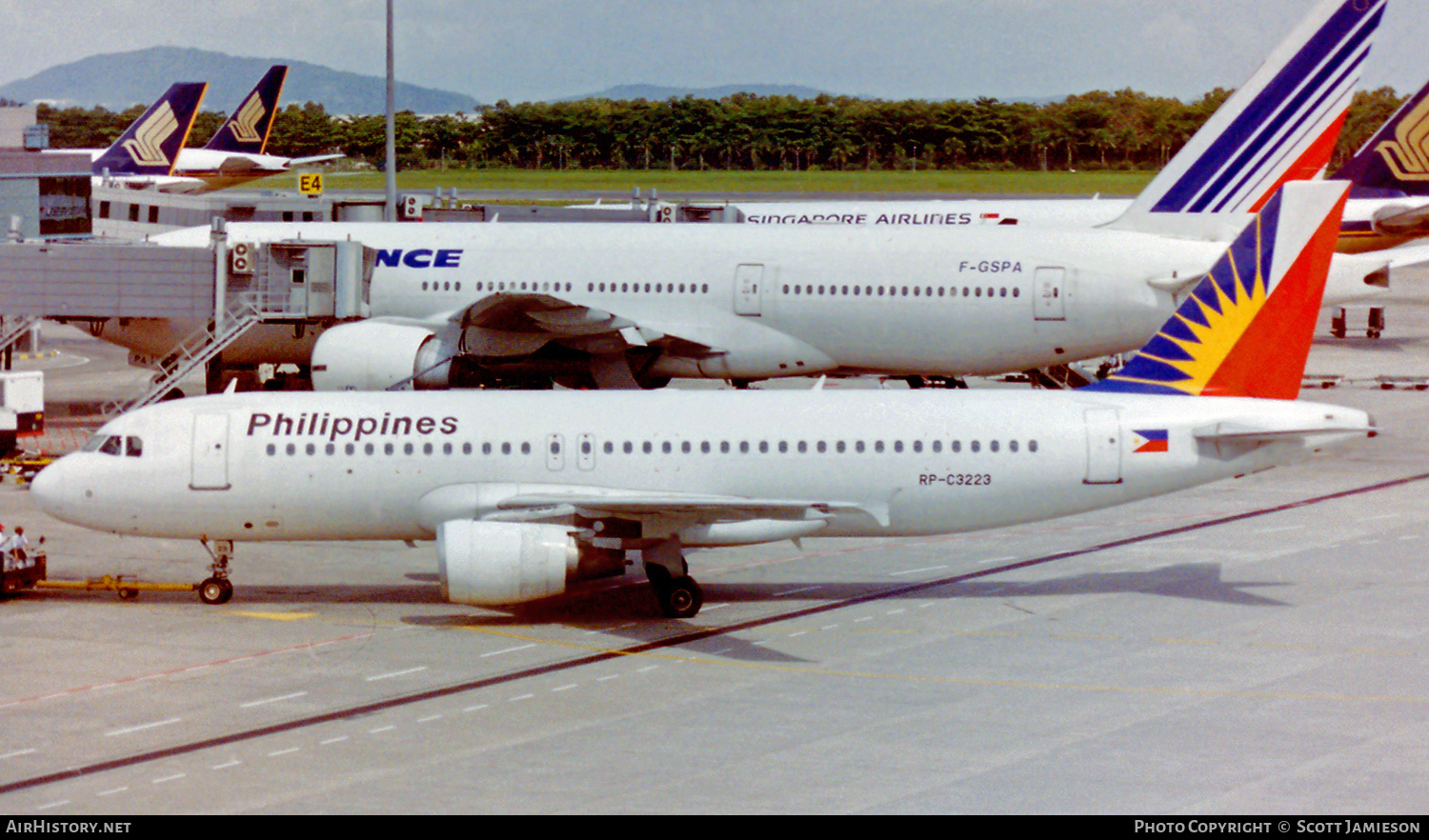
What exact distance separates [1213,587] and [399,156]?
17222 cm

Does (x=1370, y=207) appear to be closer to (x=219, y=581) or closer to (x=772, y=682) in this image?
(x=772, y=682)

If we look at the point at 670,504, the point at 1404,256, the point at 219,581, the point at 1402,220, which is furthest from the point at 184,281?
the point at 1402,220

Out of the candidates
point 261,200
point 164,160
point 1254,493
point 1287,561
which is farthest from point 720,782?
point 164,160

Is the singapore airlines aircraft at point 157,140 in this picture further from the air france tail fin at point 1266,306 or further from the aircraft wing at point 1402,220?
the air france tail fin at point 1266,306

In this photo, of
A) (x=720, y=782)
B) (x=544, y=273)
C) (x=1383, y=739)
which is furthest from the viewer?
(x=544, y=273)

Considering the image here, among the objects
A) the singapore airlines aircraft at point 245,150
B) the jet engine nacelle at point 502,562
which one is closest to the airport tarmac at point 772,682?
the jet engine nacelle at point 502,562

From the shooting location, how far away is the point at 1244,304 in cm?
2942

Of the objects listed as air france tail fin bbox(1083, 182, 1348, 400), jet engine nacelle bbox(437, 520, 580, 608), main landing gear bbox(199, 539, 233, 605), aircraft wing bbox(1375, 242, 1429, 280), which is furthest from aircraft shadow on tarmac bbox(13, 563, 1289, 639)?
aircraft wing bbox(1375, 242, 1429, 280)

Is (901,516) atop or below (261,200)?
below

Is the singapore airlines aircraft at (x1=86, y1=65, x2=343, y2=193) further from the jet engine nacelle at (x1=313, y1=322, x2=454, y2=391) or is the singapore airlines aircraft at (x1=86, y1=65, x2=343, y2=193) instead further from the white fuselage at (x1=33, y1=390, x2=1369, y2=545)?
the white fuselage at (x1=33, y1=390, x2=1369, y2=545)

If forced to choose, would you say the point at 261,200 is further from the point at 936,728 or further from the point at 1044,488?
the point at 936,728

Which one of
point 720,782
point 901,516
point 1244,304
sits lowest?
point 720,782

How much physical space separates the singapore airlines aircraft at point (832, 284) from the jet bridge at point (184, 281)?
145 centimetres

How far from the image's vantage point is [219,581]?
29500mm
